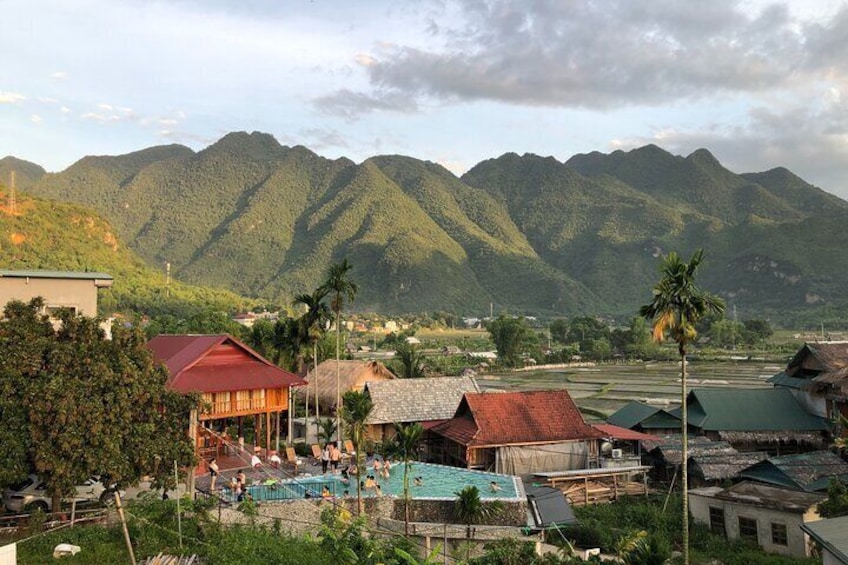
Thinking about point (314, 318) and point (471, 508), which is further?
point (314, 318)

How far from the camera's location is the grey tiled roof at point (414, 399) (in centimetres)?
3466

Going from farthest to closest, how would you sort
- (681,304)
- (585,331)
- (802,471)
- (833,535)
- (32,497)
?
(585,331)
(802,471)
(681,304)
(32,497)
(833,535)

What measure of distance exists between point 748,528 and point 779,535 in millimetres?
1122

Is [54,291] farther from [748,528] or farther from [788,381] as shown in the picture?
[788,381]

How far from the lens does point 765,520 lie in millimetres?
22562

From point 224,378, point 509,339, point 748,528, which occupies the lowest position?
point 748,528

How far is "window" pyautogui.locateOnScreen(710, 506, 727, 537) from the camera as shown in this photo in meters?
24.0

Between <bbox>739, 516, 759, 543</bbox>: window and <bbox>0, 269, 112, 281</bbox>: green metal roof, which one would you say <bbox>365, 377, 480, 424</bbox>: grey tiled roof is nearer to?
<bbox>0, 269, 112, 281</bbox>: green metal roof

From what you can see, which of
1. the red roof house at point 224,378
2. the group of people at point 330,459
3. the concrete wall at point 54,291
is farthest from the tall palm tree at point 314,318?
the concrete wall at point 54,291

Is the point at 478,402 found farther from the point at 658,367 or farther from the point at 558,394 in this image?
the point at 658,367

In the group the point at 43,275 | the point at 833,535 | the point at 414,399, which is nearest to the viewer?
the point at 833,535

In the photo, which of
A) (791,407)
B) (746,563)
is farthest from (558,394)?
(791,407)

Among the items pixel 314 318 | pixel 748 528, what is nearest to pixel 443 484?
pixel 748 528

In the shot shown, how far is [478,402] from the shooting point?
29.8m
